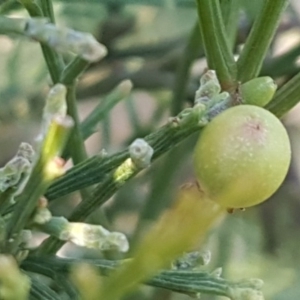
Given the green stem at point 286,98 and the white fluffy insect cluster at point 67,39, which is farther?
the green stem at point 286,98

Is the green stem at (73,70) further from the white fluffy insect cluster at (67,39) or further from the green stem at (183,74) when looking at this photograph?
the green stem at (183,74)

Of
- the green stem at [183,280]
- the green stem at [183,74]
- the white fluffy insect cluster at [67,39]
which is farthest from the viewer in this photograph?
the green stem at [183,74]

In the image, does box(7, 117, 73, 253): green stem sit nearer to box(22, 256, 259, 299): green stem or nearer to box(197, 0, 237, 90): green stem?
box(22, 256, 259, 299): green stem

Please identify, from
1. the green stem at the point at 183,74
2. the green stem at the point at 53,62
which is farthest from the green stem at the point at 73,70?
the green stem at the point at 183,74

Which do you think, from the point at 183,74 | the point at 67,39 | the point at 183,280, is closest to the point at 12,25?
the point at 67,39

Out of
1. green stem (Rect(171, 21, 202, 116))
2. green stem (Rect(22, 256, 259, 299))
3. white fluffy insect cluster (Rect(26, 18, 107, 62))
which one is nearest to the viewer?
white fluffy insect cluster (Rect(26, 18, 107, 62))

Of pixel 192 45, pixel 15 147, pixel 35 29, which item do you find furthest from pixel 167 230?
pixel 15 147

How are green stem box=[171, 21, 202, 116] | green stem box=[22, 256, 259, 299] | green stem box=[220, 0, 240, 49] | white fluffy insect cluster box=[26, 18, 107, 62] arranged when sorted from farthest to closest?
1. green stem box=[171, 21, 202, 116]
2. green stem box=[220, 0, 240, 49]
3. green stem box=[22, 256, 259, 299]
4. white fluffy insect cluster box=[26, 18, 107, 62]

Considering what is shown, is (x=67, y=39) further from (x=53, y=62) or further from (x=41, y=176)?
(x=53, y=62)

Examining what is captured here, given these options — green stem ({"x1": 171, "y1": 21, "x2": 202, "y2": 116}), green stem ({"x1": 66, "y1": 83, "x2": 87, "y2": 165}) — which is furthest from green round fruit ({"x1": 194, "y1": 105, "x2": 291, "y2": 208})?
green stem ({"x1": 171, "y1": 21, "x2": 202, "y2": 116})
